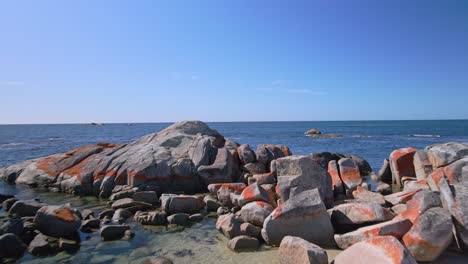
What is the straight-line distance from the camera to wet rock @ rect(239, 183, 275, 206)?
10672 mm

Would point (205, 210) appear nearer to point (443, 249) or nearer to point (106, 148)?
point (443, 249)

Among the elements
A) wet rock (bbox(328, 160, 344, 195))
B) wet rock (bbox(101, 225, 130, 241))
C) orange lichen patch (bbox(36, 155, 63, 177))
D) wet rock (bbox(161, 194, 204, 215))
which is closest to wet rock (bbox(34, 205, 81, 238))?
wet rock (bbox(101, 225, 130, 241))

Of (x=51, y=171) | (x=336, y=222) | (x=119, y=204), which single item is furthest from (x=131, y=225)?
(x=51, y=171)

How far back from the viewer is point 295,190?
34.6ft

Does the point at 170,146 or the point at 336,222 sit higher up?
the point at 170,146

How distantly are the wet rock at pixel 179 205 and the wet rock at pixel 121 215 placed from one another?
1232 mm

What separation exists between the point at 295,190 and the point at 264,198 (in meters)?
1.05

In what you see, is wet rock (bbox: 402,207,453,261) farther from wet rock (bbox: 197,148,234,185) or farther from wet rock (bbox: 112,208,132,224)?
wet rock (bbox: 197,148,234,185)

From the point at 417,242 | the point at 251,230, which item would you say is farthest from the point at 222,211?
the point at 417,242

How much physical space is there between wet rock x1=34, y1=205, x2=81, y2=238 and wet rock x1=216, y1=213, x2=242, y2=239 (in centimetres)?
429

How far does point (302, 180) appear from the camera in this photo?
35.3 feet

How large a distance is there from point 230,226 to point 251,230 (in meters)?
0.64

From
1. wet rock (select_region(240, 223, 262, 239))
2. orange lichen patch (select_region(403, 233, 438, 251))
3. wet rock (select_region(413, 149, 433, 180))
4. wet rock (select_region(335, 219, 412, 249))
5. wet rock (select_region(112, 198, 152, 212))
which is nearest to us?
orange lichen patch (select_region(403, 233, 438, 251))

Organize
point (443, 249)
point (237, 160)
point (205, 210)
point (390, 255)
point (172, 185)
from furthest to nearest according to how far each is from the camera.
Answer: point (237, 160)
point (172, 185)
point (205, 210)
point (443, 249)
point (390, 255)
